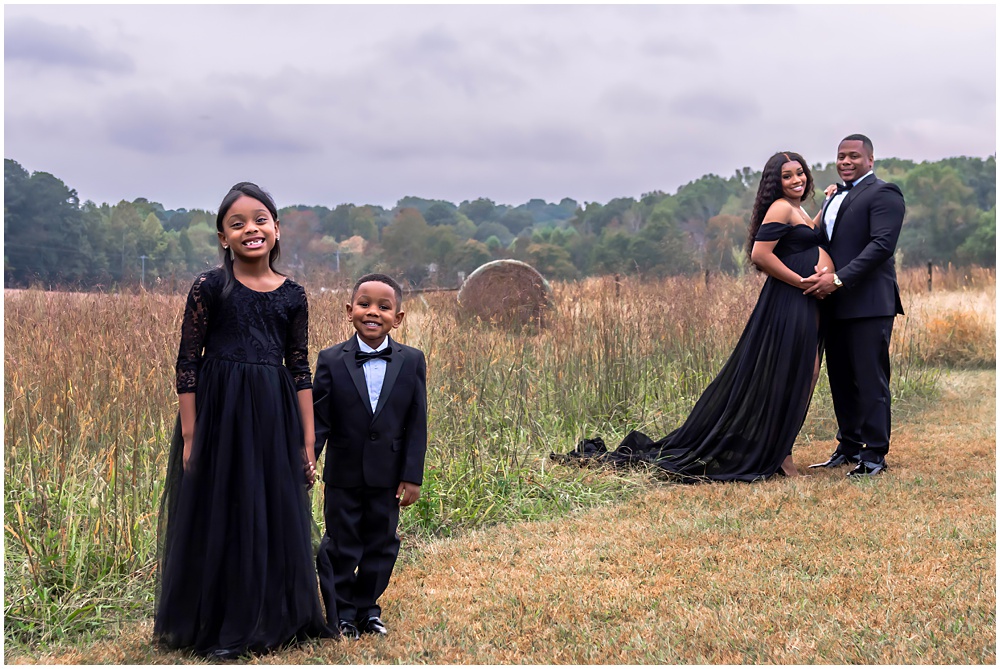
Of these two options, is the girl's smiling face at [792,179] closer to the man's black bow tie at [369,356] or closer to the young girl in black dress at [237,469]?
the man's black bow tie at [369,356]

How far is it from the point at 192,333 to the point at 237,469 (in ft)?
1.55

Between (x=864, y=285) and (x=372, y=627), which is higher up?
(x=864, y=285)

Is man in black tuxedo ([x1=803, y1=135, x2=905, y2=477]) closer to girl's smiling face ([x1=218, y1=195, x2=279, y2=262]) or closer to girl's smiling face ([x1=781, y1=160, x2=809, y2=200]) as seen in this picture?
girl's smiling face ([x1=781, y1=160, x2=809, y2=200])

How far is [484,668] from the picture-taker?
3332 mm

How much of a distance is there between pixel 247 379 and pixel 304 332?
0.88ft

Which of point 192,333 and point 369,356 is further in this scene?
point 369,356

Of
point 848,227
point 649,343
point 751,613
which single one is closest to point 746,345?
point 848,227

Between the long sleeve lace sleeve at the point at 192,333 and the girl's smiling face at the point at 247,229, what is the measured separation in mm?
152

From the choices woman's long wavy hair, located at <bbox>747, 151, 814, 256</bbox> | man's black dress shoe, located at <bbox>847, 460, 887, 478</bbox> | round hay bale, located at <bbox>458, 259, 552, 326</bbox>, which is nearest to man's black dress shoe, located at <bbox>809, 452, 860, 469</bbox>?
man's black dress shoe, located at <bbox>847, 460, 887, 478</bbox>

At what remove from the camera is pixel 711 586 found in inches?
162

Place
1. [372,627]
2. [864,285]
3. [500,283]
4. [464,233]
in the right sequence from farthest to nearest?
[464,233]
[500,283]
[864,285]
[372,627]

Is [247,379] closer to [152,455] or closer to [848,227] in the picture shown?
[152,455]

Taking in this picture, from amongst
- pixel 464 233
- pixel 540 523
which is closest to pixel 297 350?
pixel 540 523

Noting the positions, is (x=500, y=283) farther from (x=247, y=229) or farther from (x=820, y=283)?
(x=247, y=229)
